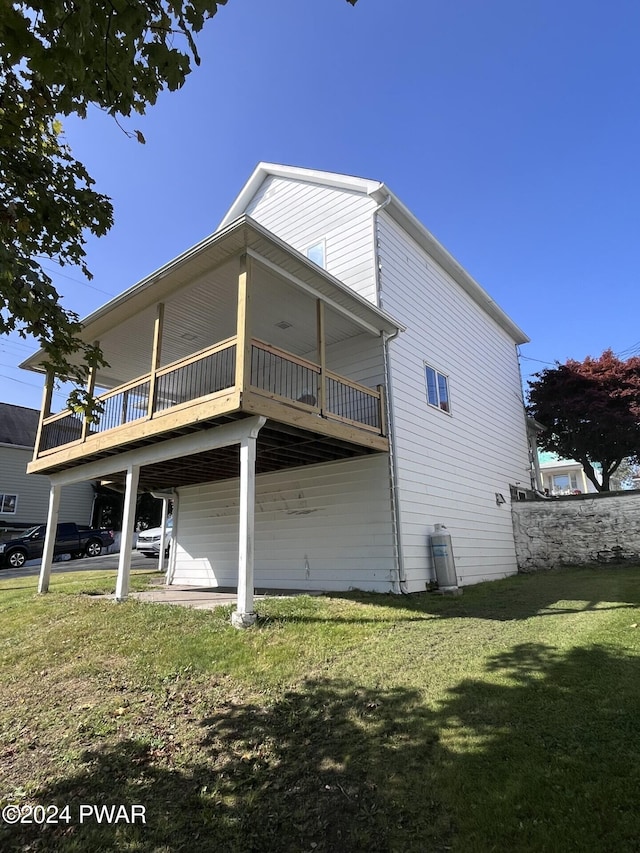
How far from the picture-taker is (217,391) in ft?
25.6

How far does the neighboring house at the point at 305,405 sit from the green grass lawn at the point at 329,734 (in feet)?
6.17

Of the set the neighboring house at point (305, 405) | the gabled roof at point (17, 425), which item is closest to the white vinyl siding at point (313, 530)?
the neighboring house at point (305, 405)

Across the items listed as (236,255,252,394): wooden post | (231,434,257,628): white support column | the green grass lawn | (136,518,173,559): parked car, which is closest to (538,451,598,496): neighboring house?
(136,518,173,559): parked car

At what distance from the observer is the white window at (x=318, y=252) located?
1150 centimetres

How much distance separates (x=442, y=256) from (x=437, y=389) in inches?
150

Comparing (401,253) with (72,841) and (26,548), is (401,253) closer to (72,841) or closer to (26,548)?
(72,841)

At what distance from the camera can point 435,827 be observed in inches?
92.9

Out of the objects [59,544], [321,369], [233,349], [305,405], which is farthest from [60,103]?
[59,544]

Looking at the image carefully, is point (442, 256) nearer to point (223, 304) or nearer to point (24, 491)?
point (223, 304)

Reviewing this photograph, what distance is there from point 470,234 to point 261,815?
15.0 m

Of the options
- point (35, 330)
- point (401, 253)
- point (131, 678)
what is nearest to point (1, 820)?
point (131, 678)

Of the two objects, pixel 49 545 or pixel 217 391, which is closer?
pixel 217 391

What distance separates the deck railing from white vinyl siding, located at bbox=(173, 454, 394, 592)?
122 cm

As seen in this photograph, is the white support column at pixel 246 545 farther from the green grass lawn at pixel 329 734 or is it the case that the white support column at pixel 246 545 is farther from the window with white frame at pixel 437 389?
the window with white frame at pixel 437 389
